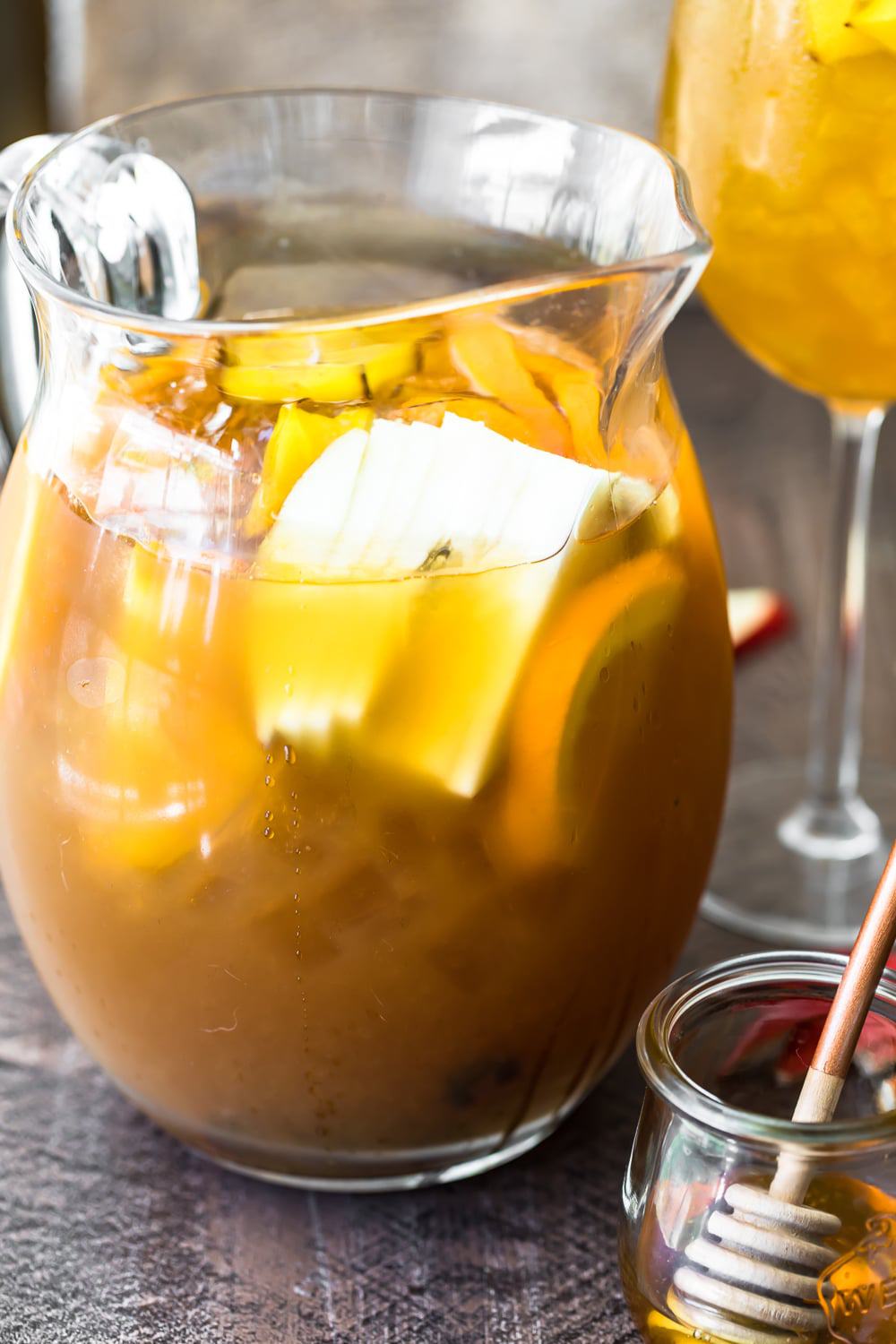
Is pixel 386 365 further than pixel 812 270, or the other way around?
pixel 812 270

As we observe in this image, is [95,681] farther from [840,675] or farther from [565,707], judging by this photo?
[840,675]

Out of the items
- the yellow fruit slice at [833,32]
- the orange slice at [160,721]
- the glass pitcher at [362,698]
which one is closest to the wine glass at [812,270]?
the yellow fruit slice at [833,32]

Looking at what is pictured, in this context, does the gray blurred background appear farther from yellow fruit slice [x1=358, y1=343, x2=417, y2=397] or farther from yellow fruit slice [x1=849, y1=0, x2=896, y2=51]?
yellow fruit slice [x1=358, y1=343, x2=417, y2=397]

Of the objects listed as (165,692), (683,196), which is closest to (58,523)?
(165,692)

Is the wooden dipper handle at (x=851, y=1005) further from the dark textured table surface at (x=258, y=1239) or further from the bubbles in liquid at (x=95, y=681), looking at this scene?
the bubbles in liquid at (x=95, y=681)

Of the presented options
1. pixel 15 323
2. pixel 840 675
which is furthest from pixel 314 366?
pixel 840 675

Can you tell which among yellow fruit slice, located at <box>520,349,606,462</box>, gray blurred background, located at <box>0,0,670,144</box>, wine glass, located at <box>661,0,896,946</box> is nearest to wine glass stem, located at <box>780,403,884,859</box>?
wine glass, located at <box>661,0,896,946</box>

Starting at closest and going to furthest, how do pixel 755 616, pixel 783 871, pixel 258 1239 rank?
pixel 258 1239 < pixel 783 871 < pixel 755 616
